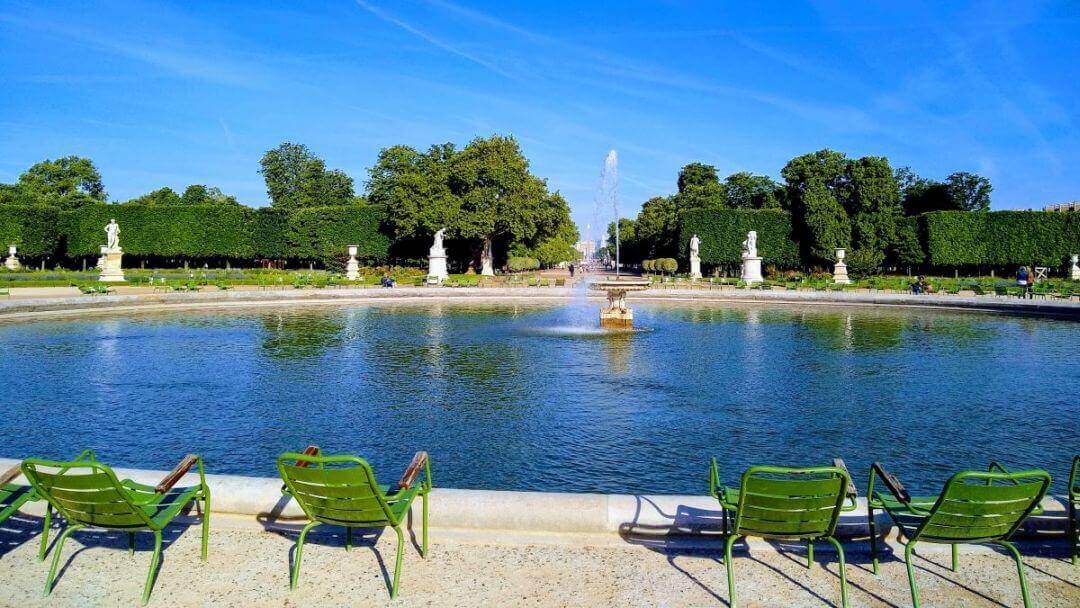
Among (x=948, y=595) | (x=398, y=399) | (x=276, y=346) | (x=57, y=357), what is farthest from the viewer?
(x=276, y=346)

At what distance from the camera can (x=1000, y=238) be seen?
173 ft

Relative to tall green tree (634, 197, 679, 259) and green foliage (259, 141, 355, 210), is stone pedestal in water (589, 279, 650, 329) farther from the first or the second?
green foliage (259, 141, 355, 210)

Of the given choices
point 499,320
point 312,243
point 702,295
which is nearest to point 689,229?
point 702,295

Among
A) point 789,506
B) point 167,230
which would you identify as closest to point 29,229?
point 167,230

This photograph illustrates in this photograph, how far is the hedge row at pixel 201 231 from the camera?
59156 mm

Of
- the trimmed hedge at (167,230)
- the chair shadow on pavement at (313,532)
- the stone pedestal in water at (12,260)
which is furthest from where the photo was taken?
the trimmed hedge at (167,230)

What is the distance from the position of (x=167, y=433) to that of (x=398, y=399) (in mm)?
3281

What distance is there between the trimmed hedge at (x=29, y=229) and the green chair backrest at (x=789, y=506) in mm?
69190

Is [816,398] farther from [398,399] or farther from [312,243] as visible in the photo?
[312,243]

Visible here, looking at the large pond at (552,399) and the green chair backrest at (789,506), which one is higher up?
the green chair backrest at (789,506)

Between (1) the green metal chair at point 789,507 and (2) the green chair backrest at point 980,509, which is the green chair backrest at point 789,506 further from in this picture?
(2) the green chair backrest at point 980,509

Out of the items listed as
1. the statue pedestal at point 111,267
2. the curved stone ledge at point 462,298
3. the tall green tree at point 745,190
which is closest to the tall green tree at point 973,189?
the tall green tree at point 745,190

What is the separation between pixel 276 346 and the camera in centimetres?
1716

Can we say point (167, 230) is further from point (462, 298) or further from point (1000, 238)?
point (1000, 238)
